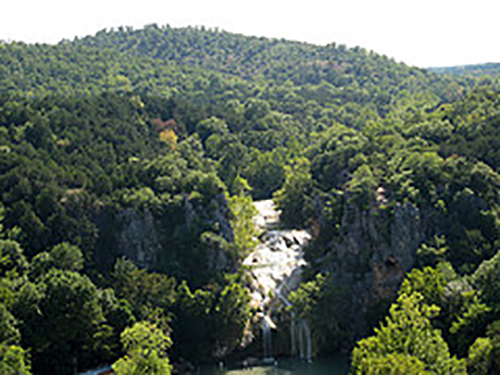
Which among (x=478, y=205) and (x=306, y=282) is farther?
(x=306, y=282)

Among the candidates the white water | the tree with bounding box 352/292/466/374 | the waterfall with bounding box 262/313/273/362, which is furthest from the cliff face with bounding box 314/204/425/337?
the tree with bounding box 352/292/466/374

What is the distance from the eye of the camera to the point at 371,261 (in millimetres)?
70125

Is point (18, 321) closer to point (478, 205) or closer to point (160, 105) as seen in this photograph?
point (478, 205)

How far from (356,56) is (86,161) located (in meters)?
105

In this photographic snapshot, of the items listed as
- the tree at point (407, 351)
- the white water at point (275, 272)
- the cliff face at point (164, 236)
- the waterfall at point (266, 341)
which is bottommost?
the waterfall at point (266, 341)

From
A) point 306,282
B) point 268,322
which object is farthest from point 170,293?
point 306,282

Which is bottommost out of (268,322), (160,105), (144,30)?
(268,322)

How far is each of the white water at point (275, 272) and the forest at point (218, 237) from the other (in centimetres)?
143

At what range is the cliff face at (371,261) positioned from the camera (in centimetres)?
6869

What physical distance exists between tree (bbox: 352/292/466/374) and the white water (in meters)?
17.1

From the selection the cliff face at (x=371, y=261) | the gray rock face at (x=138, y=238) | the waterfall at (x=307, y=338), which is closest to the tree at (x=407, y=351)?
the waterfall at (x=307, y=338)

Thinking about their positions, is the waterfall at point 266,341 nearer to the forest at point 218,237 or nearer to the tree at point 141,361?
the forest at point 218,237

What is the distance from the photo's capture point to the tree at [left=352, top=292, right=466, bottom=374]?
4500 cm

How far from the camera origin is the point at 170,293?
67.1 metres
